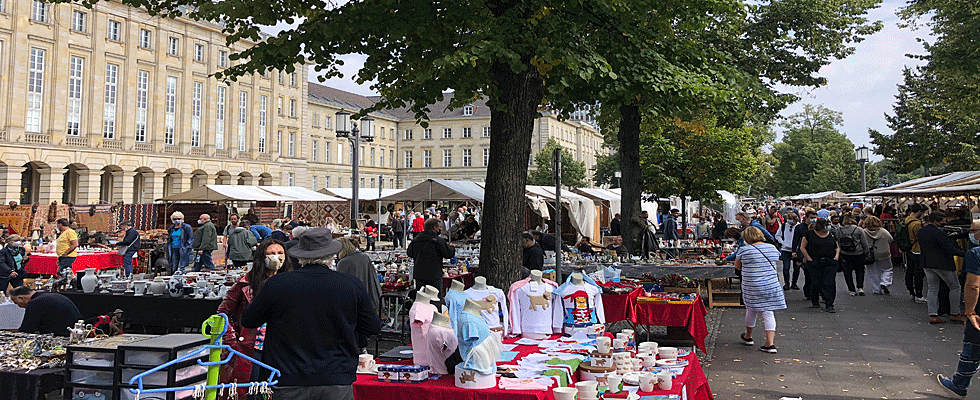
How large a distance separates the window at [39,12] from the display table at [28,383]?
41827mm

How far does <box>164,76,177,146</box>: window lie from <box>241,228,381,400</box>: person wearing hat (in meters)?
48.1

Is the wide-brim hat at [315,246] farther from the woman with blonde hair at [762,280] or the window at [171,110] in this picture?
the window at [171,110]

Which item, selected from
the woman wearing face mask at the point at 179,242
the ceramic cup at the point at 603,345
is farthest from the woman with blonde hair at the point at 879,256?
the woman wearing face mask at the point at 179,242

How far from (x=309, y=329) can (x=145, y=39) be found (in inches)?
1897

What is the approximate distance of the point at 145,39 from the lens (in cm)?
4456

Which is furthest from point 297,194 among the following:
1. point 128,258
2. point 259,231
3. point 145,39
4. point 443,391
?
point 443,391

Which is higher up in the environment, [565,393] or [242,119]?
[242,119]

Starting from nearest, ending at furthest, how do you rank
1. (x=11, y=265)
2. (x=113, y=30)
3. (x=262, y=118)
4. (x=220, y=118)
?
(x=11, y=265) < (x=113, y=30) < (x=220, y=118) < (x=262, y=118)

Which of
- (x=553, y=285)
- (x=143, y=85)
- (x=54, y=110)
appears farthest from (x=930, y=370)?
(x=143, y=85)

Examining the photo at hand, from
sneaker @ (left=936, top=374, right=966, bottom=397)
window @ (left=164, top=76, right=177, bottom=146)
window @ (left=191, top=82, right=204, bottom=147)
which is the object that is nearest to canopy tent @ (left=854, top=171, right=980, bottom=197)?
sneaker @ (left=936, top=374, right=966, bottom=397)

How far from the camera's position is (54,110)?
39.2 metres

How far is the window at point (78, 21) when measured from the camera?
39.7m

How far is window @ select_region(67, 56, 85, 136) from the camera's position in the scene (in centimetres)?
4028

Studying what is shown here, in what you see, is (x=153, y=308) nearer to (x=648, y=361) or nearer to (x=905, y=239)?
(x=648, y=361)
